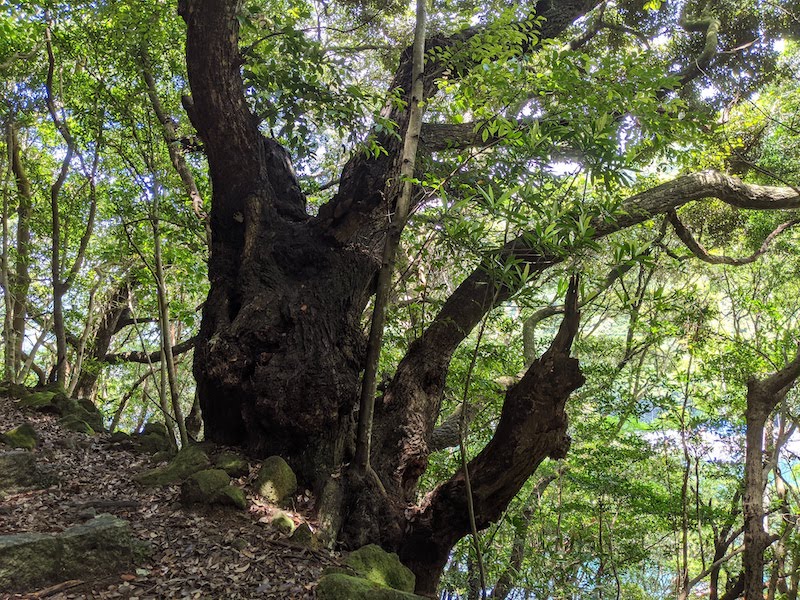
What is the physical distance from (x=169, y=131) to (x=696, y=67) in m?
6.06

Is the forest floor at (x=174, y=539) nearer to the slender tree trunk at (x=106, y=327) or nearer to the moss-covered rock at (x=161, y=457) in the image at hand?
the moss-covered rock at (x=161, y=457)

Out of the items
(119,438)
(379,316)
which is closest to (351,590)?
(379,316)

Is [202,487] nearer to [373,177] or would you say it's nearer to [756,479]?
[373,177]

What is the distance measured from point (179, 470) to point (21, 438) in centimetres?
165

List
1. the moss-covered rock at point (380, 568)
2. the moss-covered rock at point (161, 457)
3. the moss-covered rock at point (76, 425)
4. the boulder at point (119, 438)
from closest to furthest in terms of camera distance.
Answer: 1. the moss-covered rock at point (380, 568)
2. the moss-covered rock at point (161, 457)
3. the boulder at point (119, 438)
4. the moss-covered rock at point (76, 425)

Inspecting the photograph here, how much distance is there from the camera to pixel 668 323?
6938mm

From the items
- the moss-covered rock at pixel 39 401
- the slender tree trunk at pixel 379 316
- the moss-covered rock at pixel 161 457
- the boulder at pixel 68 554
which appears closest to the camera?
the boulder at pixel 68 554

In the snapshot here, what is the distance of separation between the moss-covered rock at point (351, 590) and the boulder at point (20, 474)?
232cm

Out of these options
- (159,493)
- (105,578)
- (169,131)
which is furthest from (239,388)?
(169,131)

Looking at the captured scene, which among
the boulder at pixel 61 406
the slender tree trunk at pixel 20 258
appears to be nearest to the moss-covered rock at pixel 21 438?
the boulder at pixel 61 406

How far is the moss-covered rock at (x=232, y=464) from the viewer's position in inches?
148

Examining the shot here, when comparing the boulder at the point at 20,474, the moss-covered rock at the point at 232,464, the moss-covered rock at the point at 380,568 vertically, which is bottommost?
the boulder at the point at 20,474

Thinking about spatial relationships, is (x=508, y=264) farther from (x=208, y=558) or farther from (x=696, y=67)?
(x=696, y=67)

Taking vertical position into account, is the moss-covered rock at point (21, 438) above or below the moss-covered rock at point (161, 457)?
below
